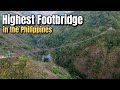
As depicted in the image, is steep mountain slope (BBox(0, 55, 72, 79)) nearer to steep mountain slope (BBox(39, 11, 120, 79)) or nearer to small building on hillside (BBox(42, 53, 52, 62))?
small building on hillside (BBox(42, 53, 52, 62))

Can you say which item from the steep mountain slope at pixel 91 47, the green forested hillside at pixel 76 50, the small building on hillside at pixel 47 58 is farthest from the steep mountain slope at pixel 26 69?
the steep mountain slope at pixel 91 47

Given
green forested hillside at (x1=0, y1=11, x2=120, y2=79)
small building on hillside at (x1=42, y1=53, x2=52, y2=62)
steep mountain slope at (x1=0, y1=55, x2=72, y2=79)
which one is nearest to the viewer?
steep mountain slope at (x1=0, y1=55, x2=72, y2=79)

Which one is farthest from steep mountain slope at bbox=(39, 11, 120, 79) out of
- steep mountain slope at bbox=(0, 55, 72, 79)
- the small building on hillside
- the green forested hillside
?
steep mountain slope at bbox=(0, 55, 72, 79)

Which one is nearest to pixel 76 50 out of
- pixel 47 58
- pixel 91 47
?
pixel 91 47

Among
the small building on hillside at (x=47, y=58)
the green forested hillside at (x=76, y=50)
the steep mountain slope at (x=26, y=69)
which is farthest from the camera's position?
the small building on hillside at (x=47, y=58)

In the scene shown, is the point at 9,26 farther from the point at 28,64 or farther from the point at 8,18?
the point at 28,64

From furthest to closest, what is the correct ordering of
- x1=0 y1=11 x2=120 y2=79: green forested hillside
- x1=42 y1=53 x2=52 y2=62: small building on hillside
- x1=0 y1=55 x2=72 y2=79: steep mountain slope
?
1. x1=42 y1=53 x2=52 y2=62: small building on hillside
2. x1=0 y1=11 x2=120 y2=79: green forested hillside
3. x1=0 y1=55 x2=72 y2=79: steep mountain slope

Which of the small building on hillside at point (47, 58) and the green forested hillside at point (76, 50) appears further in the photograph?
the small building on hillside at point (47, 58)

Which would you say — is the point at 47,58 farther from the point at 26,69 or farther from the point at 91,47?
the point at 91,47

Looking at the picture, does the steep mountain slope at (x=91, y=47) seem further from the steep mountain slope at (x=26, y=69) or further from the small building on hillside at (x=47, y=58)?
the steep mountain slope at (x=26, y=69)
